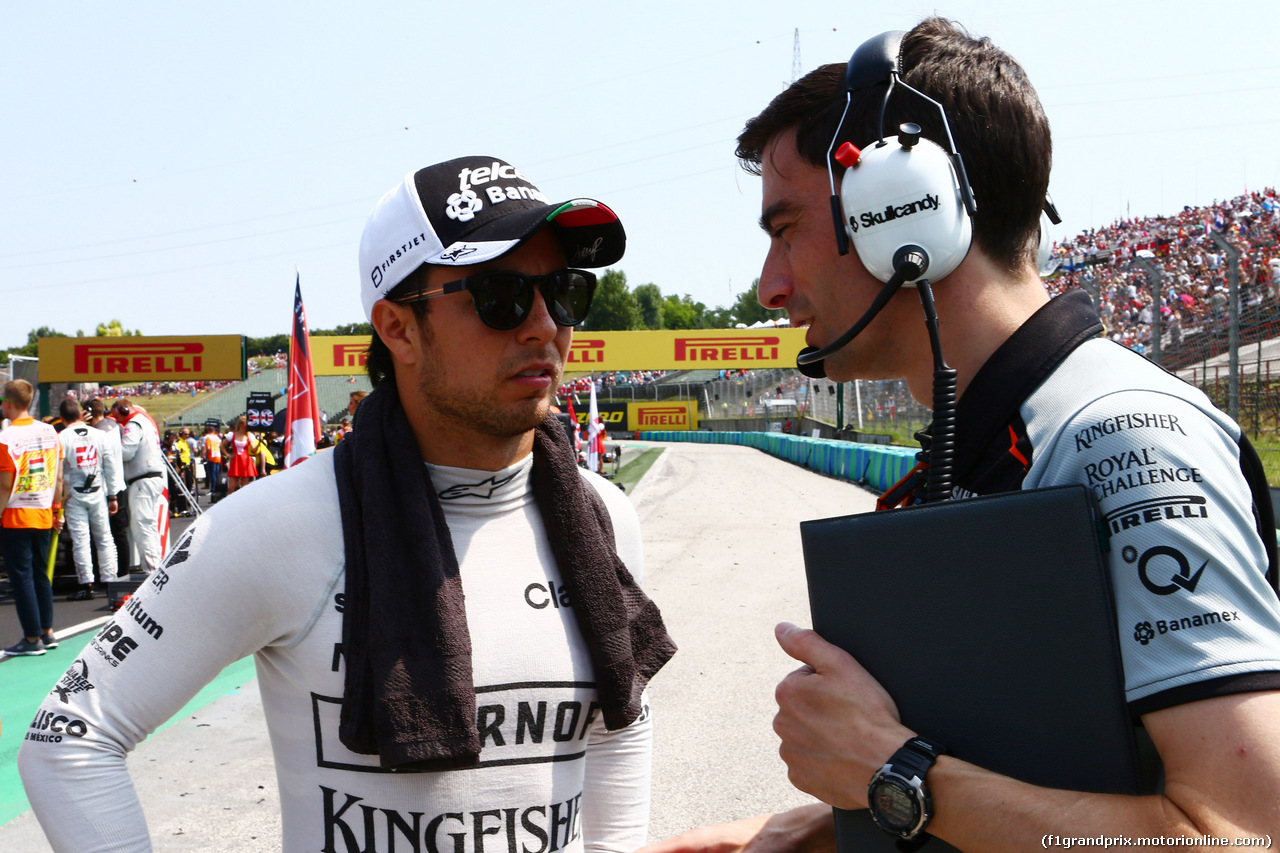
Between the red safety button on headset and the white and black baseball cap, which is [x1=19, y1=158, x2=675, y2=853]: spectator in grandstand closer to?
the white and black baseball cap

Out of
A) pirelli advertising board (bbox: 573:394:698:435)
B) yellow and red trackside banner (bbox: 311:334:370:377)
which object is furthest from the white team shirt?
pirelli advertising board (bbox: 573:394:698:435)

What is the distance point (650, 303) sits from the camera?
137 m

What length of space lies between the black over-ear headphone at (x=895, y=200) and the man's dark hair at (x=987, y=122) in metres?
0.03

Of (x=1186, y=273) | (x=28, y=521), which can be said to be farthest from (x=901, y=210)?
(x=1186, y=273)

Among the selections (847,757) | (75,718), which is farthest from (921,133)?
(75,718)

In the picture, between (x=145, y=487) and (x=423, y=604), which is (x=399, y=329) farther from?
(x=145, y=487)

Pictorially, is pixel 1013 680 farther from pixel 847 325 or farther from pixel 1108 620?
pixel 847 325

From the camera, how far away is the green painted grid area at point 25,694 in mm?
4668

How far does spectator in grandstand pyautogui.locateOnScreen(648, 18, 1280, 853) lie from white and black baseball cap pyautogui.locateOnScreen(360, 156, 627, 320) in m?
0.41

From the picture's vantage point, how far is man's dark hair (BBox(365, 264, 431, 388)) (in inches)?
73.4

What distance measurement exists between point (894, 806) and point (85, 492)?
10313 mm

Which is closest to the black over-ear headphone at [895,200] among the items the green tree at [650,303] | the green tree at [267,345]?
the green tree at [267,345]

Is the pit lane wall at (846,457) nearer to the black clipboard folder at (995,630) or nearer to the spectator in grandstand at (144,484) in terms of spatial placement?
the black clipboard folder at (995,630)

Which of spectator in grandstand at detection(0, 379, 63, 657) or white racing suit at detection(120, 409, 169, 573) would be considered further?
white racing suit at detection(120, 409, 169, 573)
